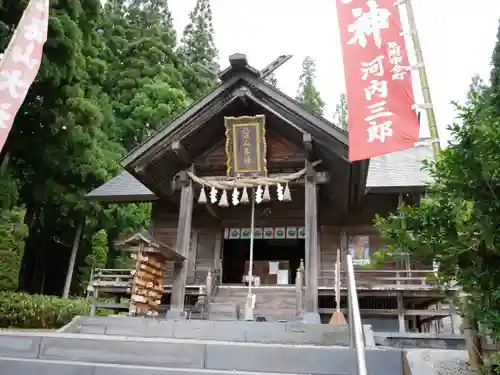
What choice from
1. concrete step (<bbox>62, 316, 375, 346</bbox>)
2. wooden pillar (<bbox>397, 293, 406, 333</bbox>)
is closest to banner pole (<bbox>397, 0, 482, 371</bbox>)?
concrete step (<bbox>62, 316, 375, 346</bbox>)

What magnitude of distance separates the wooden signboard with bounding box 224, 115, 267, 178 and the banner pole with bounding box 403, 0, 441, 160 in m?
4.80

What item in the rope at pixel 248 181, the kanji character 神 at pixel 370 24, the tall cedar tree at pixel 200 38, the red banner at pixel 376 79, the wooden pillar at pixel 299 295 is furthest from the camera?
the tall cedar tree at pixel 200 38

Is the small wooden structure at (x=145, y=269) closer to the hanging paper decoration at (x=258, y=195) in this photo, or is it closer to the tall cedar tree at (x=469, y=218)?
the hanging paper decoration at (x=258, y=195)

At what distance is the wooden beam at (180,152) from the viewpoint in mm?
11273

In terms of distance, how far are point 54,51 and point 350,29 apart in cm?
1248

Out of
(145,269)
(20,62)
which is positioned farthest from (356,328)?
(145,269)

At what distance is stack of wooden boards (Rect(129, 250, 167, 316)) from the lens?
31.7ft

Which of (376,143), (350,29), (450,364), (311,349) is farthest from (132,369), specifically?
(350,29)

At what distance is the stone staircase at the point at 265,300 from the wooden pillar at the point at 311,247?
3.90ft

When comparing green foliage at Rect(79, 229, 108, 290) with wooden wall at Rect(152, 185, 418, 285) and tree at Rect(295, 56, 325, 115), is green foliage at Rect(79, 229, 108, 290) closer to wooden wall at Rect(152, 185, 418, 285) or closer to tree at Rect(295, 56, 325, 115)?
wooden wall at Rect(152, 185, 418, 285)

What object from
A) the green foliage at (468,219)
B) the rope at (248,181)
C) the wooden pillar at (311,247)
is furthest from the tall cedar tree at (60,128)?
the green foliage at (468,219)

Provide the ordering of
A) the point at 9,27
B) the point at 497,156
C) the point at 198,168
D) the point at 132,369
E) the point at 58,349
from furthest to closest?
the point at 9,27 → the point at 198,168 → the point at 58,349 → the point at 132,369 → the point at 497,156

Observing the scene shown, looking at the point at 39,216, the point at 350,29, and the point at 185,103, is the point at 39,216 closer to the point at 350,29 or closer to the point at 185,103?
the point at 185,103

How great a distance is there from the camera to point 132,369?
4312 millimetres
